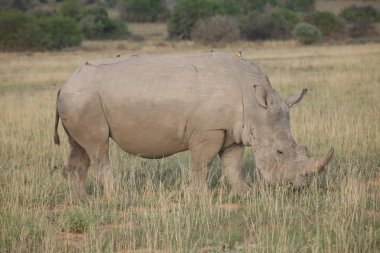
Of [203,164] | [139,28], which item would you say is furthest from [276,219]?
[139,28]

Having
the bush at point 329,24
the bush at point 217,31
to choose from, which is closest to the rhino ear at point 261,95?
the bush at point 217,31

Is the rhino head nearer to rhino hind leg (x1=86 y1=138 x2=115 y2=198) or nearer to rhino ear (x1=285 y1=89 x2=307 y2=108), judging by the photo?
rhino ear (x1=285 y1=89 x2=307 y2=108)

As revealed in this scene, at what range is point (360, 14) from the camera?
207 ft

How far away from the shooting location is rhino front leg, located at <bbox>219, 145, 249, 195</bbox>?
8461mm

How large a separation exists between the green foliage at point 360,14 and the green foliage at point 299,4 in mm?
16935

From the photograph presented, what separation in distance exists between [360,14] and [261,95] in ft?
188

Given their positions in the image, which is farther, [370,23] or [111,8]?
[111,8]

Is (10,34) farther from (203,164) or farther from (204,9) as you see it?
(203,164)

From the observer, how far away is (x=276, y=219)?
6.93m

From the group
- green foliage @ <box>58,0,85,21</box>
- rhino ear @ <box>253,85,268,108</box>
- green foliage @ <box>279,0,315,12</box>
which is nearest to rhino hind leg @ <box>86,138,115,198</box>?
rhino ear @ <box>253,85,268,108</box>

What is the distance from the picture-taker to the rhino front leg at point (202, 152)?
8305 mm

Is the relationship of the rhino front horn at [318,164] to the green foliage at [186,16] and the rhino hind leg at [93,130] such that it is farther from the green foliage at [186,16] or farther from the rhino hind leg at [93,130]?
the green foliage at [186,16]

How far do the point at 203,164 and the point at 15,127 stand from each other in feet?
21.8

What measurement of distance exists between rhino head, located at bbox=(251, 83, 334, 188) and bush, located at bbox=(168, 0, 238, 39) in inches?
1860
